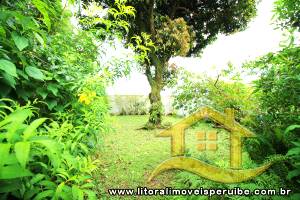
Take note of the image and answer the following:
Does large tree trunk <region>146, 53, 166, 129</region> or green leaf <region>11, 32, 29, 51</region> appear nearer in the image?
green leaf <region>11, 32, 29, 51</region>

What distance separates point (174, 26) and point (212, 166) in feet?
15.0

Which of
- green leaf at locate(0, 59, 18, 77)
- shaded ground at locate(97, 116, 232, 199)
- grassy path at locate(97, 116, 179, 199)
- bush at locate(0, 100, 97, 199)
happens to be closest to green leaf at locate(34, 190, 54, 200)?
bush at locate(0, 100, 97, 199)

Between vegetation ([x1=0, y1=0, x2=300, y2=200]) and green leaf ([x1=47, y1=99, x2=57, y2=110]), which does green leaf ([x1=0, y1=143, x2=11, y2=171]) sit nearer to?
vegetation ([x1=0, y1=0, x2=300, y2=200])

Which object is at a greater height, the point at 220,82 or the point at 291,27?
the point at 291,27

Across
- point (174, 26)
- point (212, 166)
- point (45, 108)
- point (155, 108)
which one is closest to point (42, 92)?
point (45, 108)

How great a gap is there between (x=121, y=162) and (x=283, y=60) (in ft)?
8.56

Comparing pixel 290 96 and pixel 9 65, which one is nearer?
pixel 9 65

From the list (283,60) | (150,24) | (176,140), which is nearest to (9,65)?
(283,60)

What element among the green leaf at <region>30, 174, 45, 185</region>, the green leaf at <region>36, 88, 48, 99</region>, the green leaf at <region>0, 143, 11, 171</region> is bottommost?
the green leaf at <region>30, 174, 45, 185</region>

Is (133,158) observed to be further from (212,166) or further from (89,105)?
(89,105)

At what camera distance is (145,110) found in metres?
10.7

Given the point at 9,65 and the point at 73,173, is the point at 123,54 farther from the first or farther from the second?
the point at 73,173

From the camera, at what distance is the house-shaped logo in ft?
8.53

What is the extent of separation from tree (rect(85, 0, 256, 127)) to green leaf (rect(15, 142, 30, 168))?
5675 millimetres
